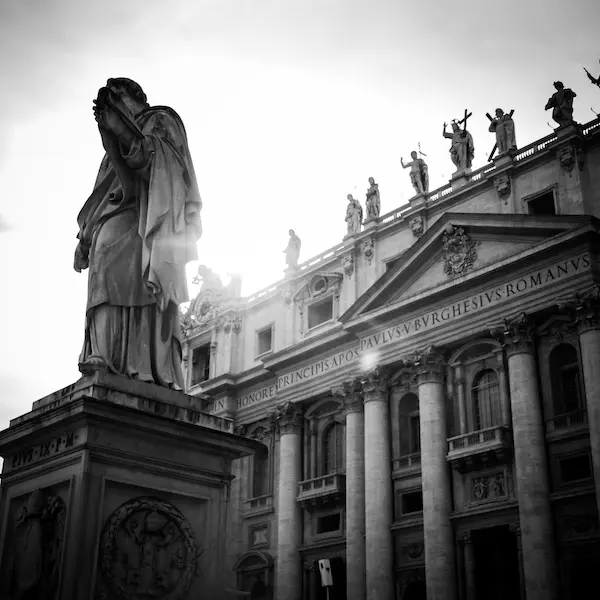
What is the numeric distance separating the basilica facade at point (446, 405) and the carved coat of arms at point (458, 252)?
0.18 feet

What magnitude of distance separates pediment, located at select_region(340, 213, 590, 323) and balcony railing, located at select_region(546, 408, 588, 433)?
5.11 m

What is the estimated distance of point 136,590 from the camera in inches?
255

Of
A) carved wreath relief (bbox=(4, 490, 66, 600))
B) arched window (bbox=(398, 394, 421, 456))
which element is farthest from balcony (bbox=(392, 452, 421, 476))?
carved wreath relief (bbox=(4, 490, 66, 600))

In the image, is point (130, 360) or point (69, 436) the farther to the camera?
point (130, 360)

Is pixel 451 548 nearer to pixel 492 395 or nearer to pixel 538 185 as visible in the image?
pixel 492 395

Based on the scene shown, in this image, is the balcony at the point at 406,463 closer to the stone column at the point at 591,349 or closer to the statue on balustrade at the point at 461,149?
the stone column at the point at 591,349

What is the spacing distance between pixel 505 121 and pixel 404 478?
12953 millimetres

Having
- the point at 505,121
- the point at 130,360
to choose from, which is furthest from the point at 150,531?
the point at 505,121

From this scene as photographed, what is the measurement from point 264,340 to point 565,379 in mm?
15189

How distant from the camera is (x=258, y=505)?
34469 mm

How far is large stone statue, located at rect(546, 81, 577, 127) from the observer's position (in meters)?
28.2

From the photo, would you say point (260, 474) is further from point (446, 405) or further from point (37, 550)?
point (37, 550)

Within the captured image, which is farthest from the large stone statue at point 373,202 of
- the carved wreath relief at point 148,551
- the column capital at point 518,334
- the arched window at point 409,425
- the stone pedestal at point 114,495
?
the carved wreath relief at point 148,551

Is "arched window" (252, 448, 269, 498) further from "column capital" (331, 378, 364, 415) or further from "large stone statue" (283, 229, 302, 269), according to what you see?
"large stone statue" (283, 229, 302, 269)
